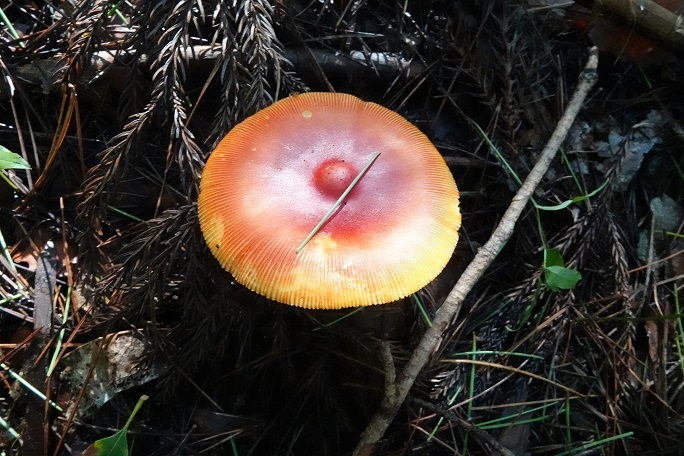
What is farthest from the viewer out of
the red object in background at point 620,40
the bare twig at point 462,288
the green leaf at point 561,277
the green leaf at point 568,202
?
the red object in background at point 620,40

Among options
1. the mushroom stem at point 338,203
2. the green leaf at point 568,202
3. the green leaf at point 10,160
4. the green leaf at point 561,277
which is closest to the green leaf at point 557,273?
the green leaf at point 561,277

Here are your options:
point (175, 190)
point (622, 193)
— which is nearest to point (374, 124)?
point (175, 190)

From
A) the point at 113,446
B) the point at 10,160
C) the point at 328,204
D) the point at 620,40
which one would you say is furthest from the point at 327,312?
the point at 620,40

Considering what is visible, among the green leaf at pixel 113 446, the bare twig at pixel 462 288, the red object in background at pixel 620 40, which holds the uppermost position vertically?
the red object in background at pixel 620 40

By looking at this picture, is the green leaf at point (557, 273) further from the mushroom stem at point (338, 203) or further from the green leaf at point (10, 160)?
the green leaf at point (10, 160)

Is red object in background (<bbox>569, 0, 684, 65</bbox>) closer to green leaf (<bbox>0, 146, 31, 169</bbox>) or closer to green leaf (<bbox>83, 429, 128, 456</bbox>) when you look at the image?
green leaf (<bbox>0, 146, 31, 169</bbox>)

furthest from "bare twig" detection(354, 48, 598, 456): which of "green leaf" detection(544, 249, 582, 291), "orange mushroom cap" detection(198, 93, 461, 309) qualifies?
"orange mushroom cap" detection(198, 93, 461, 309)

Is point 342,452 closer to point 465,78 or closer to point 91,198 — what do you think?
point 91,198
